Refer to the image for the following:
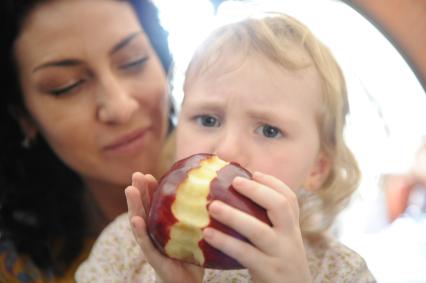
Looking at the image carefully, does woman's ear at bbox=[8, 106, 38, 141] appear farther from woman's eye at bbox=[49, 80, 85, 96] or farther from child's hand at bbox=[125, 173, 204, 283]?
child's hand at bbox=[125, 173, 204, 283]

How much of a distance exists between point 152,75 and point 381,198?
0.38m

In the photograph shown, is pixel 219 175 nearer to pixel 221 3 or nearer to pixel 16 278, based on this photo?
pixel 221 3

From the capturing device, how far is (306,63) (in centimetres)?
55

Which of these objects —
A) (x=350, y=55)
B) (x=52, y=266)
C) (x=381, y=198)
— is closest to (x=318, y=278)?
(x=381, y=198)

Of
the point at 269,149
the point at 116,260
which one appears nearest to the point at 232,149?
the point at 269,149

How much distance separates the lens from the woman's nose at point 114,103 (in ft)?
2.30

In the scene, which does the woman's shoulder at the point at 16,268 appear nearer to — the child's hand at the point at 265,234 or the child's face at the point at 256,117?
the child's face at the point at 256,117

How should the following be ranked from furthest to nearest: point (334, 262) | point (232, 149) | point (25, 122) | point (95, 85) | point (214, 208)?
point (25, 122), point (95, 85), point (334, 262), point (232, 149), point (214, 208)

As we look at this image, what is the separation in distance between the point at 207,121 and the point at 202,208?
16 centimetres

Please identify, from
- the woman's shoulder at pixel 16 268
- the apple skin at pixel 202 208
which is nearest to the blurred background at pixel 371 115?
the apple skin at pixel 202 208

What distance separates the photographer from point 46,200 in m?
0.90

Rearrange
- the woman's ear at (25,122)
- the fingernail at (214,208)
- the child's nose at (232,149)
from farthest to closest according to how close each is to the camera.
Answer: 1. the woman's ear at (25,122)
2. the child's nose at (232,149)
3. the fingernail at (214,208)

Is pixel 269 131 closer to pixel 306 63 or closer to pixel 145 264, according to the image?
pixel 306 63

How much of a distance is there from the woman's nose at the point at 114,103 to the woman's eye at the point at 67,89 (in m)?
0.03
